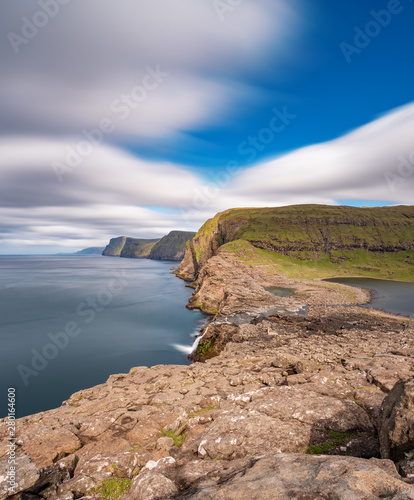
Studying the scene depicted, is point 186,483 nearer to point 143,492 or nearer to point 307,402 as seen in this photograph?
point 143,492

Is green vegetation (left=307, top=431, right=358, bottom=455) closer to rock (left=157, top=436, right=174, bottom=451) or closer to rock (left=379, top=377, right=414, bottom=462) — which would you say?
rock (left=379, top=377, right=414, bottom=462)

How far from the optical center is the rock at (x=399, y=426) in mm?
6551

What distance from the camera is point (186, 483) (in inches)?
292

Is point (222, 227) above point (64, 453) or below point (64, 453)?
above

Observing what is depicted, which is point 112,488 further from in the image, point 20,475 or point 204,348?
point 204,348

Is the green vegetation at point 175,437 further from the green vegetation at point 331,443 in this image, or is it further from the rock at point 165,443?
the green vegetation at point 331,443

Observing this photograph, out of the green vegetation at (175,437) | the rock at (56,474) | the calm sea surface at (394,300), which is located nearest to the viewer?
the rock at (56,474)

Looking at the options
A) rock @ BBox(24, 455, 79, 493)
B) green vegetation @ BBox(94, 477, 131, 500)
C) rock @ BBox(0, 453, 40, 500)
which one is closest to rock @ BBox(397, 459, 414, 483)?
green vegetation @ BBox(94, 477, 131, 500)

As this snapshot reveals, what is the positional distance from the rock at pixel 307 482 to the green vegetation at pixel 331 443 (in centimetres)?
330

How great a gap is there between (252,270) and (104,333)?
6525 cm

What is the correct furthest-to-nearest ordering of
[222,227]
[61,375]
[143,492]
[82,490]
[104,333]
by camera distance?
1. [222,227]
2. [104,333]
3. [61,375]
4. [82,490]
5. [143,492]

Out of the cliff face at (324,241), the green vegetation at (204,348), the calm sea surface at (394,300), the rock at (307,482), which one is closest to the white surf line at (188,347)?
the green vegetation at (204,348)

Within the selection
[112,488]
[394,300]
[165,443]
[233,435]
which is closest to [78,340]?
[165,443]

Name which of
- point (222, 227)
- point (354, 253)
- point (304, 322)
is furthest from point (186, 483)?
point (354, 253)
